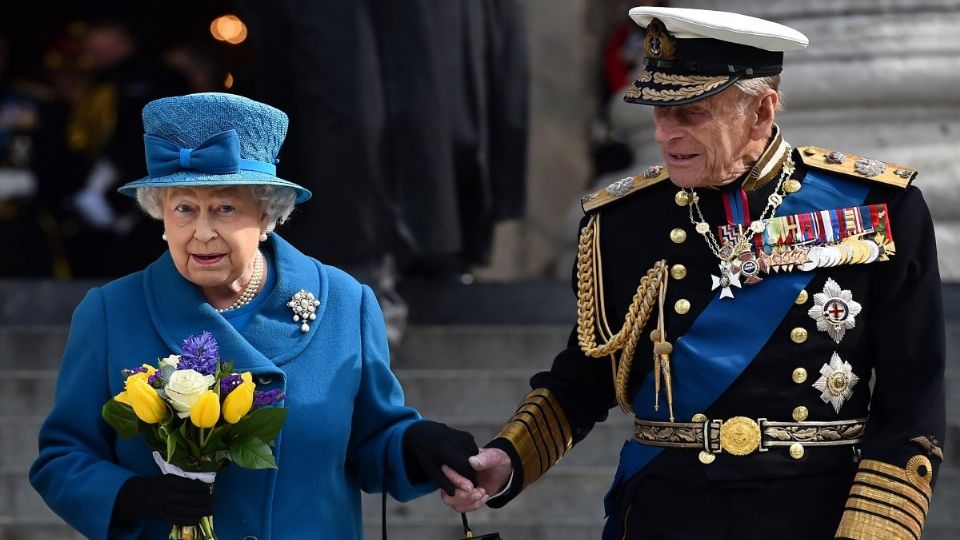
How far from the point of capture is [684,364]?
4266 millimetres

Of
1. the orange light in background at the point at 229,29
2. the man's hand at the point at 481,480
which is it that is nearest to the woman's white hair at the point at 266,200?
the man's hand at the point at 481,480

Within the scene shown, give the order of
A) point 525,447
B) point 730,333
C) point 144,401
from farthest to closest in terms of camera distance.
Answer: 1. point 525,447
2. point 730,333
3. point 144,401

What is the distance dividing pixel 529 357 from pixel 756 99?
11.7 ft

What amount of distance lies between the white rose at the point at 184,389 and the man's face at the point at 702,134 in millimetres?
1103

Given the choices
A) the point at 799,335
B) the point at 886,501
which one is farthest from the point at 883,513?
the point at 799,335

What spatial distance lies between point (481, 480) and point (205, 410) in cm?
74

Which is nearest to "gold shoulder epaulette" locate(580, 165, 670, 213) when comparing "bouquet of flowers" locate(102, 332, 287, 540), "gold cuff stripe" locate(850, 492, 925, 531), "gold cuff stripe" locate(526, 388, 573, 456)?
"gold cuff stripe" locate(526, 388, 573, 456)

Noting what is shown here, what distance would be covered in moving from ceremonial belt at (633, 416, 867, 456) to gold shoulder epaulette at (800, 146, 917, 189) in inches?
20.3

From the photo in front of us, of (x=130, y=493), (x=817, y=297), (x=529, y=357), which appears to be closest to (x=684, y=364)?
(x=817, y=297)

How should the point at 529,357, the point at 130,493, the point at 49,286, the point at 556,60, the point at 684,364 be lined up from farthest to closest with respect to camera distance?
the point at 556,60 < the point at 49,286 < the point at 529,357 < the point at 684,364 < the point at 130,493

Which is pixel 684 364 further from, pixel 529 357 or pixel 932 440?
pixel 529 357

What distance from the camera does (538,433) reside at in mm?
4492

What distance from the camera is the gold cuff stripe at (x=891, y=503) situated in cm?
408

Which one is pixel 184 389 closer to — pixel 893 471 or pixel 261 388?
pixel 261 388
